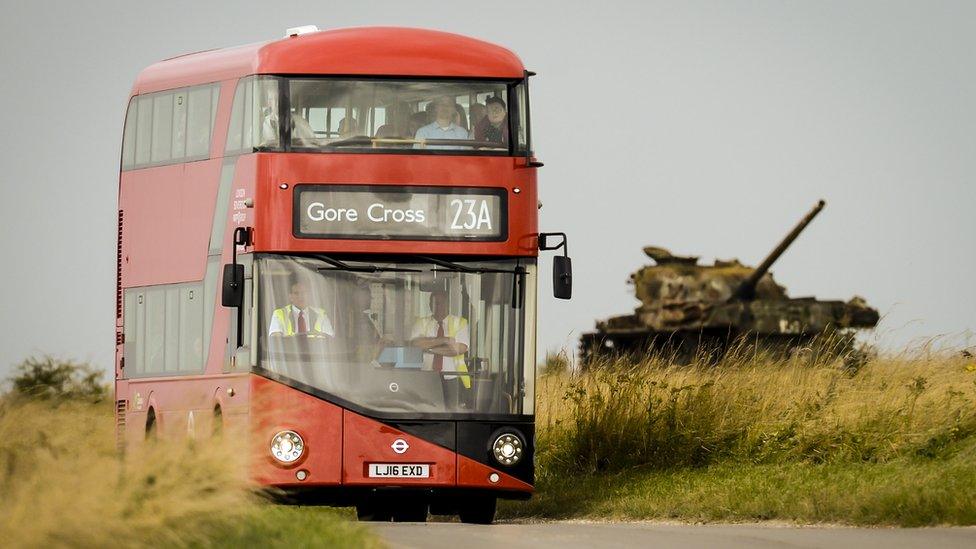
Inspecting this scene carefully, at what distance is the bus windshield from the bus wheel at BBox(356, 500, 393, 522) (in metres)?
1.69

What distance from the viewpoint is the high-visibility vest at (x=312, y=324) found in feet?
60.2

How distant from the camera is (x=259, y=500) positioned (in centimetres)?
1359

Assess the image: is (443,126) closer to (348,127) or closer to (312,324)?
(348,127)

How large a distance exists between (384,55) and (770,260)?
1055 inches

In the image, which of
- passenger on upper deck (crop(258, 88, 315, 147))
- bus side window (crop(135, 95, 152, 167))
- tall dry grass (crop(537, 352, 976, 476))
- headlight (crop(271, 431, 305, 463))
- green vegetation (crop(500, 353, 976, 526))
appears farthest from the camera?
tall dry grass (crop(537, 352, 976, 476))

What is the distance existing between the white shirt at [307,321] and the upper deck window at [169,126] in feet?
7.49

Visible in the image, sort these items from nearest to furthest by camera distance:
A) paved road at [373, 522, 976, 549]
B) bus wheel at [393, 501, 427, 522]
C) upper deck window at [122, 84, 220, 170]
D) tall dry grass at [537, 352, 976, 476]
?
paved road at [373, 522, 976, 549] → upper deck window at [122, 84, 220, 170] → bus wheel at [393, 501, 427, 522] → tall dry grass at [537, 352, 976, 476]

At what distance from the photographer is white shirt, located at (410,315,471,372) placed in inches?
725

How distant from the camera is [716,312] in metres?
44.6

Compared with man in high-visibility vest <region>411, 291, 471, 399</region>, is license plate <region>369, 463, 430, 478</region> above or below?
below

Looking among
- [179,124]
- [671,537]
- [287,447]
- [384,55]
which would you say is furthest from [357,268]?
[671,537]

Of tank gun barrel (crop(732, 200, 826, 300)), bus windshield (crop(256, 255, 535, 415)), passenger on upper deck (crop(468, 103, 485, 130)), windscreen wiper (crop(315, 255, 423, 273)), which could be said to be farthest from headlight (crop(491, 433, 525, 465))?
tank gun barrel (crop(732, 200, 826, 300))

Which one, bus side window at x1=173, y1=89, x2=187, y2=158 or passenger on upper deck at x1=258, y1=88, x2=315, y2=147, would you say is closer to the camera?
passenger on upper deck at x1=258, y1=88, x2=315, y2=147

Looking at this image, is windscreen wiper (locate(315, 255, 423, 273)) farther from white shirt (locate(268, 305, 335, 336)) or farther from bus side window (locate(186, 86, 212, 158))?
bus side window (locate(186, 86, 212, 158))
